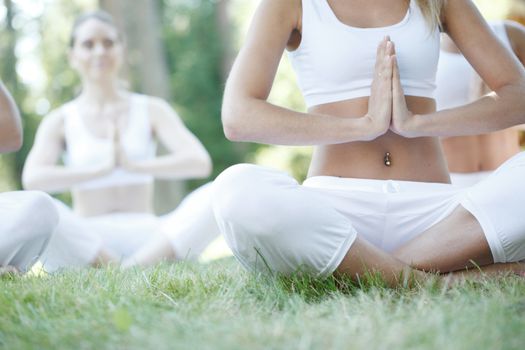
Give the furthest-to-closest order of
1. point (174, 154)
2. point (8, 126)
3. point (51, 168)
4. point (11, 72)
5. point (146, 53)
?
point (11, 72) → point (146, 53) → point (174, 154) → point (51, 168) → point (8, 126)

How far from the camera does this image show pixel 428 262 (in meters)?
2.43

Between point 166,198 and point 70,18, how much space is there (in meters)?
7.91

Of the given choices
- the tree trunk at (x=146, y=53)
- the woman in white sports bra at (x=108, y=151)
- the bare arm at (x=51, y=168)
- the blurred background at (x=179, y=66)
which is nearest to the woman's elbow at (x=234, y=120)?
the woman in white sports bra at (x=108, y=151)

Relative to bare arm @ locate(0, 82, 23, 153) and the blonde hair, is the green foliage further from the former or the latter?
the blonde hair

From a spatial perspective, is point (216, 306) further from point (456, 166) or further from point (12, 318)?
point (456, 166)

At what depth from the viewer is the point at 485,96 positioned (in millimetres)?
2682

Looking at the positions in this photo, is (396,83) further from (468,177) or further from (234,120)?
(468,177)

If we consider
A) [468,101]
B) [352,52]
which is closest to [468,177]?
[468,101]

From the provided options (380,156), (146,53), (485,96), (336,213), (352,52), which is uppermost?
(352,52)

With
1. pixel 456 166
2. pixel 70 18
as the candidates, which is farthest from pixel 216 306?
pixel 70 18

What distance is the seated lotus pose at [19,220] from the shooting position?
9.59ft

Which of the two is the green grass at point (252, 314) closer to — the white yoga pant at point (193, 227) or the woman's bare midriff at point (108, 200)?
the white yoga pant at point (193, 227)

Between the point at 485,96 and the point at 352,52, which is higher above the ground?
the point at 352,52

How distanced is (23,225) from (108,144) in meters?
2.10
